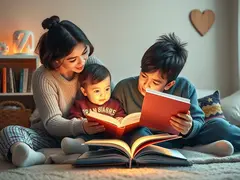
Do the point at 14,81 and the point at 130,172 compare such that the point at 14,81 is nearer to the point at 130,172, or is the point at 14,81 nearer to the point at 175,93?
the point at 175,93

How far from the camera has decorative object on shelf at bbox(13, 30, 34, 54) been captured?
2352mm

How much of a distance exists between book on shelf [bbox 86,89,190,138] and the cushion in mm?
953

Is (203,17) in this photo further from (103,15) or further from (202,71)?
(103,15)

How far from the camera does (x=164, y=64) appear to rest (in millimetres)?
1407

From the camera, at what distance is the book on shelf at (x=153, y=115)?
1.13 metres

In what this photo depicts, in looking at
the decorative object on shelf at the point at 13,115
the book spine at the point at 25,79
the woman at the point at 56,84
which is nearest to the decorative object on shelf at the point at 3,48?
the book spine at the point at 25,79

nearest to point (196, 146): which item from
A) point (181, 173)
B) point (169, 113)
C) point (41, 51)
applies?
point (169, 113)

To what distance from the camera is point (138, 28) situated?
2.62m

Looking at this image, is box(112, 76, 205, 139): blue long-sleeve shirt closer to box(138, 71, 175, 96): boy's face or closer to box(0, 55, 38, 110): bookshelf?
box(138, 71, 175, 96): boy's face

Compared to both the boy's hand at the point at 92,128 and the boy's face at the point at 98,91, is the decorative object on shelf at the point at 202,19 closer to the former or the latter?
the boy's face at the point at 98,91

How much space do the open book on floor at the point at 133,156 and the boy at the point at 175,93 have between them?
0.42ft

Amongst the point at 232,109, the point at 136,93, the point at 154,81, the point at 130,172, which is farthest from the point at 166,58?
the point at 232,109

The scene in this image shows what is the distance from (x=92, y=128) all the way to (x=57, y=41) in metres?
0.43

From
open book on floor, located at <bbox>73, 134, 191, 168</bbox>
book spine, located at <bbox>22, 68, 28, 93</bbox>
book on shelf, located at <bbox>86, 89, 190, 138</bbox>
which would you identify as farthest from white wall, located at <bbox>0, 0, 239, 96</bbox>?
open book on floor, located at <bbox>73, 134, 191, 168</bbox>
